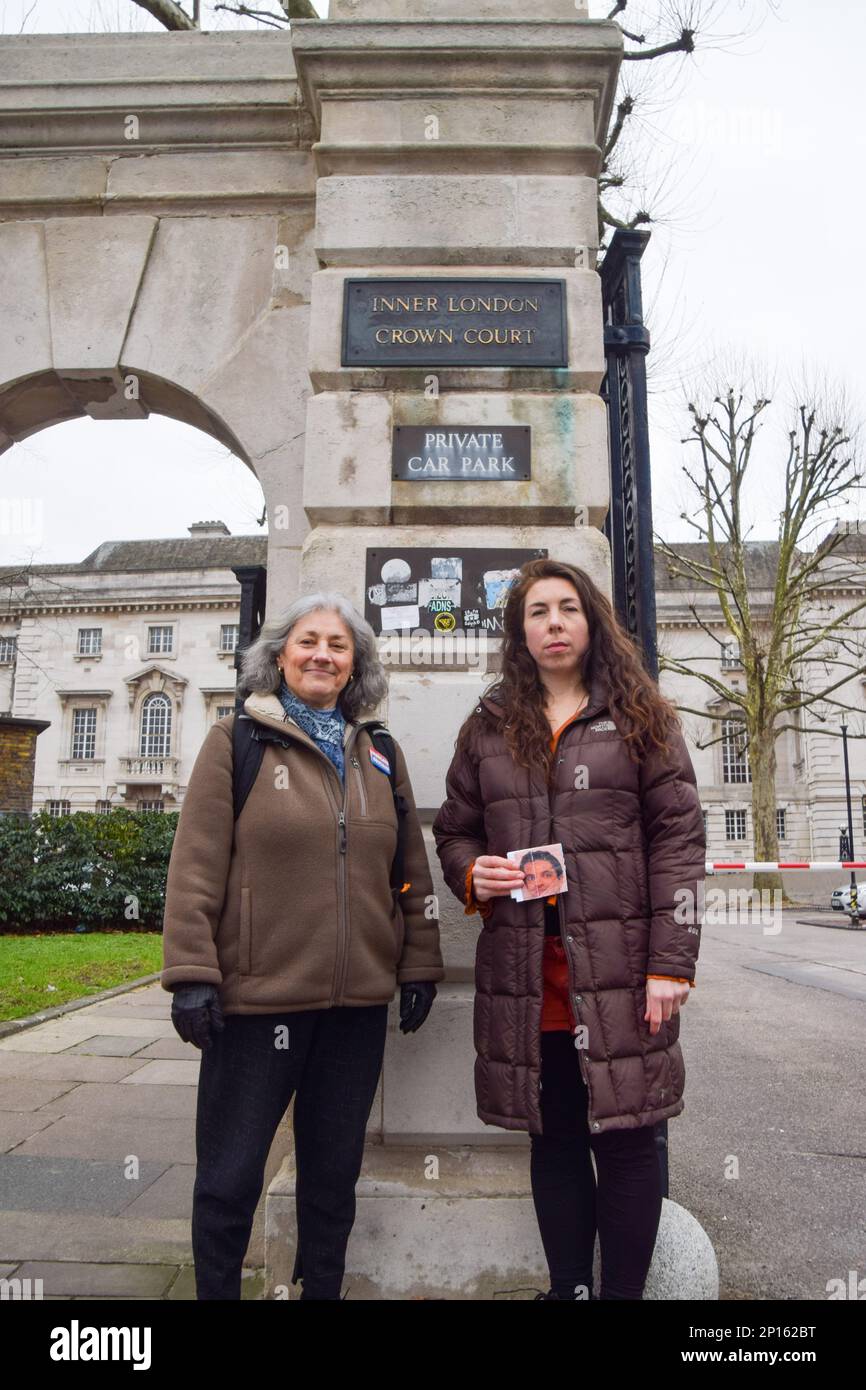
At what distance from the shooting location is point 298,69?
166 inches

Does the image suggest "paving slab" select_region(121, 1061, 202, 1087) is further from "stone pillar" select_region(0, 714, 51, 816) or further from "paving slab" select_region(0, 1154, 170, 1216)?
"stone pillar" select_region(0, 714, 51, 816)

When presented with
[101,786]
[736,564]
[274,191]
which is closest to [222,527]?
[101,786]

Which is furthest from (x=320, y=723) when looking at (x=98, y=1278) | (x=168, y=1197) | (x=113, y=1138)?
(x=113, y=1138)

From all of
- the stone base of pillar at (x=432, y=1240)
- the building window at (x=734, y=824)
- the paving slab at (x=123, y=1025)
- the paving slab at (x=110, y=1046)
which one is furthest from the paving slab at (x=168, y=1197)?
the building window at (x=734, y=824)

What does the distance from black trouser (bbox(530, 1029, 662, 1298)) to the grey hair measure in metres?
1.16

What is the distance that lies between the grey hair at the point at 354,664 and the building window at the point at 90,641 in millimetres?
49467

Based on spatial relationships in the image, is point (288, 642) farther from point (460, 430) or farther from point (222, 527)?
point (222, 527)

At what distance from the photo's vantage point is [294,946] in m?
2.71

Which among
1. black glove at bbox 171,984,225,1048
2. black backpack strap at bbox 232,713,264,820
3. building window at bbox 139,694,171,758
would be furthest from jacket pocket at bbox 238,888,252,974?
building window at bbox 139,694,171,758

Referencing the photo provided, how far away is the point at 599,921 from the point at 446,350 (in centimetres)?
240

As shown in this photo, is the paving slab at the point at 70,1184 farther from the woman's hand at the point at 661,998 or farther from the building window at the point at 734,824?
the building window at the point at 734,824

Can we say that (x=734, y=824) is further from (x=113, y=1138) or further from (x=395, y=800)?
(x=395, y=800)

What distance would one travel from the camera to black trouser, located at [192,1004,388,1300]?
265cm

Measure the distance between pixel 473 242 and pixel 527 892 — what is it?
2748mm
